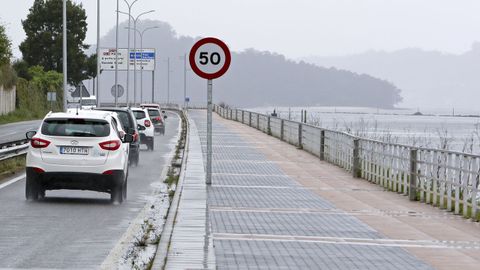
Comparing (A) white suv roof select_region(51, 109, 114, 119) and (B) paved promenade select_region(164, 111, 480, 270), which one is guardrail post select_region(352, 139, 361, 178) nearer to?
(B) paved promenade select_region(164, 111, 480, 270)

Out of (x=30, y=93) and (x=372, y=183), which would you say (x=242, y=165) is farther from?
(x=30, y=93)

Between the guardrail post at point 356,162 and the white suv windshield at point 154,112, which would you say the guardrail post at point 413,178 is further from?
the white suv windshield at point 154,112

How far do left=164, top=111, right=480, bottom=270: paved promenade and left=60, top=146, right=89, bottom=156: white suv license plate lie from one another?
2241mm

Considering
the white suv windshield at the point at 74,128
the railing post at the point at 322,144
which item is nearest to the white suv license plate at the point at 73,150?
the white suv windshield at the point at 74,128

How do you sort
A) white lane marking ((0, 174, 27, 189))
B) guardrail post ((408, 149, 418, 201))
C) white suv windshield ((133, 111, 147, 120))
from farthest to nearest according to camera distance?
white suv windshield ((133, 111, 147, 120)), white lane marking ((0, 174, 27, 189)), guardrail post ((408, 149, 418, 201))

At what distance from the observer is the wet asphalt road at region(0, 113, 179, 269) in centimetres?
1063

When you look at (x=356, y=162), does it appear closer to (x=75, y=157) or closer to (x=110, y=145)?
(x=110, y=145)

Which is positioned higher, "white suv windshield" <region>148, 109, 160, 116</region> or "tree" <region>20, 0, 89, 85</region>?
"tree" <region>20, 0, 89, 85</region>

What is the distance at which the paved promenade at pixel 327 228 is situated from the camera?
10594 mm

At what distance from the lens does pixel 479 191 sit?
52.7 feet

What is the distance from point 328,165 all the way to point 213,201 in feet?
44.7

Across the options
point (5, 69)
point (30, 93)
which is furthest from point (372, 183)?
point (30, 93)

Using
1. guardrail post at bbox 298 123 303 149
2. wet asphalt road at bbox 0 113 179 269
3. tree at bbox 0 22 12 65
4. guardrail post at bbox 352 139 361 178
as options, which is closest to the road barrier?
wet asphalt road at bbox 0 113 179 269

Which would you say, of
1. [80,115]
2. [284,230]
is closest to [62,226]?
[284,230]
